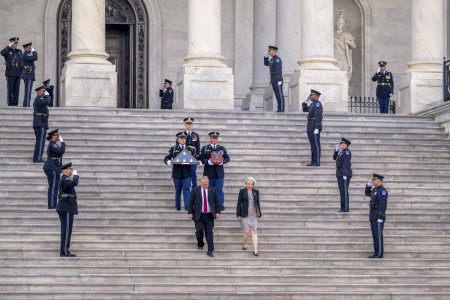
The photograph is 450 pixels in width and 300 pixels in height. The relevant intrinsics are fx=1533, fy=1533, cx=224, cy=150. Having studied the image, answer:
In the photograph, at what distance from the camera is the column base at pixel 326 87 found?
136 feet

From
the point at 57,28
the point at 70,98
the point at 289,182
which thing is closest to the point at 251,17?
the point at 57,28

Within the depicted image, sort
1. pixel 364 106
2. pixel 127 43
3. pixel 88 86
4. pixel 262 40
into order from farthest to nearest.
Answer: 1. pixel 127 43
2. pixel 364 106
3. pixel 262 40
4. pixel 88 86

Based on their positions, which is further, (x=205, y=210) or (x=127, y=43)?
(x=127, y=43)

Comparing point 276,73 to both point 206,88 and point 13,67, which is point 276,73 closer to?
point 206,88

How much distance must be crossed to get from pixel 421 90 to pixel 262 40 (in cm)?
648

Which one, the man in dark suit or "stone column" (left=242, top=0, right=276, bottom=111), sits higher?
"stone column" (left=242, top=0, right=276, bottom=111)

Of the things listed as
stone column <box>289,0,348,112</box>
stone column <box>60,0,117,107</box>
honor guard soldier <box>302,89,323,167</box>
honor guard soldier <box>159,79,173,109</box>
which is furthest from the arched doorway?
honor guard soldier <box>302,89,323,167</box>

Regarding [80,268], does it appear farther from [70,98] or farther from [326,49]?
[326,49]

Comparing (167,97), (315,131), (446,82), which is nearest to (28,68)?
(167,97)

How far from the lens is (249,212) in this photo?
31172mm

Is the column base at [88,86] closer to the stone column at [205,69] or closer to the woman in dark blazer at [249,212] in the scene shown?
the stone column at [205,69]

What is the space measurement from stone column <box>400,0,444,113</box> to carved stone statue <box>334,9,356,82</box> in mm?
6286

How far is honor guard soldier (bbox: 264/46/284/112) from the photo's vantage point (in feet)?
133

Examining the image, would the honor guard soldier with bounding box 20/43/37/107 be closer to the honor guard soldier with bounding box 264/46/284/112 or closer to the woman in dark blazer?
the honor guard soldier with bounding box 264/46/284/112
